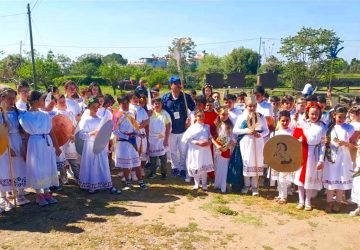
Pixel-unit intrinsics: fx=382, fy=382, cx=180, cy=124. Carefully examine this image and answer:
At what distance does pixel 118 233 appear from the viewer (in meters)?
5.30

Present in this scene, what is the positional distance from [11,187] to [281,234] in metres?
4.18

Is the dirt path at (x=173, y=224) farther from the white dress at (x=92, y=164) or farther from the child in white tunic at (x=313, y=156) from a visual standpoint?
the child in white tunic at (x=313, y=156)

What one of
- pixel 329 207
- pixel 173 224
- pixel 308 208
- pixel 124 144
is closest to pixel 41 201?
pixel 124 144

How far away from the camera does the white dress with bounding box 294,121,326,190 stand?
6.21 m

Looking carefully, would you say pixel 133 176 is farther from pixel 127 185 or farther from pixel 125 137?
pixel 125 137

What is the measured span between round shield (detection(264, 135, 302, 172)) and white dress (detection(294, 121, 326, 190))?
0.22 metres

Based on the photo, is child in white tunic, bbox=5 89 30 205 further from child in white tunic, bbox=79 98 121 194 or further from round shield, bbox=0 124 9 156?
child in white tunic, bbox=79 98 121 194

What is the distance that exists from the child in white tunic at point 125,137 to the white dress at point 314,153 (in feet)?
10.3

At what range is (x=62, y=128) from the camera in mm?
7027

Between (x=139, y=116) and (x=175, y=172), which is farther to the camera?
(x=175, y=172)

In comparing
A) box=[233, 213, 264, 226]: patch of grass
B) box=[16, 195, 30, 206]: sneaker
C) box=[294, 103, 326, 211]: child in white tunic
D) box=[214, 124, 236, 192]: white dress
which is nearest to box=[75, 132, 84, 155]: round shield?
box=[16, 195, 30, 206]: sneaker

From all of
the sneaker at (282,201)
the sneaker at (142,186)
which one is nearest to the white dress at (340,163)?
the sneaker at (282,201)

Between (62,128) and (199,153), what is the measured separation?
2.60 m

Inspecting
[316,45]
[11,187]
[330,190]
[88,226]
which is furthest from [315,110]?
[316,45]
